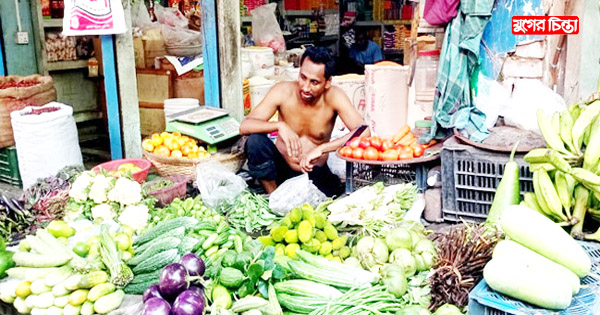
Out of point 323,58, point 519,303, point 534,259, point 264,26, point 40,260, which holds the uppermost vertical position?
point 264,26

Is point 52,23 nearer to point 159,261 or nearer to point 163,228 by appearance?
point 163,228

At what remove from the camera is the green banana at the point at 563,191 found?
2860 millimetres

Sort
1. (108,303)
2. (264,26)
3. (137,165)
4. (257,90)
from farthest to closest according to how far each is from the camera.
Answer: (264,26) → (257,90) → (137,165) → (108,303)

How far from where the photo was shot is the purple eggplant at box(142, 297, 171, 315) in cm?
257

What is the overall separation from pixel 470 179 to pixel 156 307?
2.16 meters

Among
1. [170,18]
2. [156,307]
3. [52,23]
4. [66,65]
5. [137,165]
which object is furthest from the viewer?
[66,65]

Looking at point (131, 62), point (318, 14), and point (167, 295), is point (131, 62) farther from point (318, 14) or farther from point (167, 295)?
point (318, 14)

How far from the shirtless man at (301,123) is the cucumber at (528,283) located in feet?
8.32

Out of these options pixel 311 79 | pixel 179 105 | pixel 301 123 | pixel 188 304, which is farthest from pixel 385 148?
pixel 179 105

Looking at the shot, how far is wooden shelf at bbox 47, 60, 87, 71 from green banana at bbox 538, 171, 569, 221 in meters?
6.43

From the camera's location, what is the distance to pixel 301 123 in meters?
5.12

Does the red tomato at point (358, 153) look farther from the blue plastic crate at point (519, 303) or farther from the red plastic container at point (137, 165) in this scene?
the blue plastic crate at point (519, 303)

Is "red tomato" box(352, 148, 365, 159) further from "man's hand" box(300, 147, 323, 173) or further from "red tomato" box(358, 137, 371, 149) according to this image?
"man's hand" box(300, 147, 323, 173)

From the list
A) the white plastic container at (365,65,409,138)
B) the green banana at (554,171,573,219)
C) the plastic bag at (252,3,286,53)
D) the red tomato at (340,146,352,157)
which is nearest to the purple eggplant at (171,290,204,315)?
the green banana at (554,171,573,219)
